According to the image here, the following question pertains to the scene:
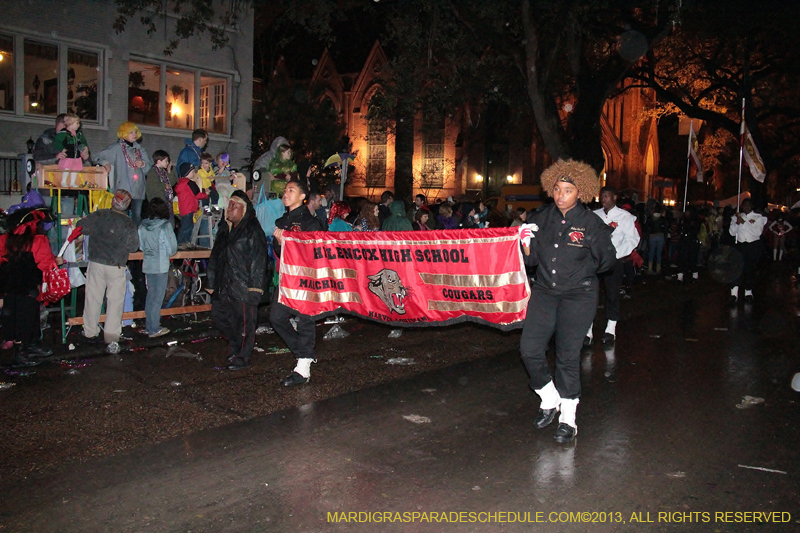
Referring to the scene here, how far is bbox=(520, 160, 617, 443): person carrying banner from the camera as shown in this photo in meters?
5.59

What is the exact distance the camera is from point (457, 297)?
6.70 m

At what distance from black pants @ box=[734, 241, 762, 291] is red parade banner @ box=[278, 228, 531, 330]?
9725mm

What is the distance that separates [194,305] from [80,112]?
7.65m

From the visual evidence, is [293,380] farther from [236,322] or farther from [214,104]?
[214,104]

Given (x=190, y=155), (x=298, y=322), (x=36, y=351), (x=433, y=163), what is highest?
(x=433, y=163)

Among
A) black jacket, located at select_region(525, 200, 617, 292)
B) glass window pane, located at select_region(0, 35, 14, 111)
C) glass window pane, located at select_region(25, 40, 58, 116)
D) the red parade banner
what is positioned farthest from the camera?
glass window pane, located at select_region(25, 40, 58, 116)

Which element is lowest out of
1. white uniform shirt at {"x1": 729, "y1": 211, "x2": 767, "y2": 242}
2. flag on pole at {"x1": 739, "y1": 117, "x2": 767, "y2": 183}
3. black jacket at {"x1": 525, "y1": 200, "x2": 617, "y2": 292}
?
black jacket at {"x1": 525, "y1": 200, "x2": 617, "y2": 292}

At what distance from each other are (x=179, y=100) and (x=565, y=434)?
1474 cm

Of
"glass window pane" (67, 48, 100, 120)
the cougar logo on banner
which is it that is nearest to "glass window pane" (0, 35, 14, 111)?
"glass window pane" (67, 48, 100, 120)

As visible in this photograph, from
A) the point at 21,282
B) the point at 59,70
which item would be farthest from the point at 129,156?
the point at 59,70

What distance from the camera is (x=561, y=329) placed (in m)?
5.69

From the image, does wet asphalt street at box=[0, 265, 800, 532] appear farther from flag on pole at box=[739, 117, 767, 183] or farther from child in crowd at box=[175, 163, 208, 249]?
flag on pole at box=[739, 117, 767, 183]

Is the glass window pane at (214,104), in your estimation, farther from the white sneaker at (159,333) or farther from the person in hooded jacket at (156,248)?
the white sneaker at (159,333)

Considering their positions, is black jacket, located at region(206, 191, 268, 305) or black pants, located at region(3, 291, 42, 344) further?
black pants, located at region(3, 291, 42, 344)
